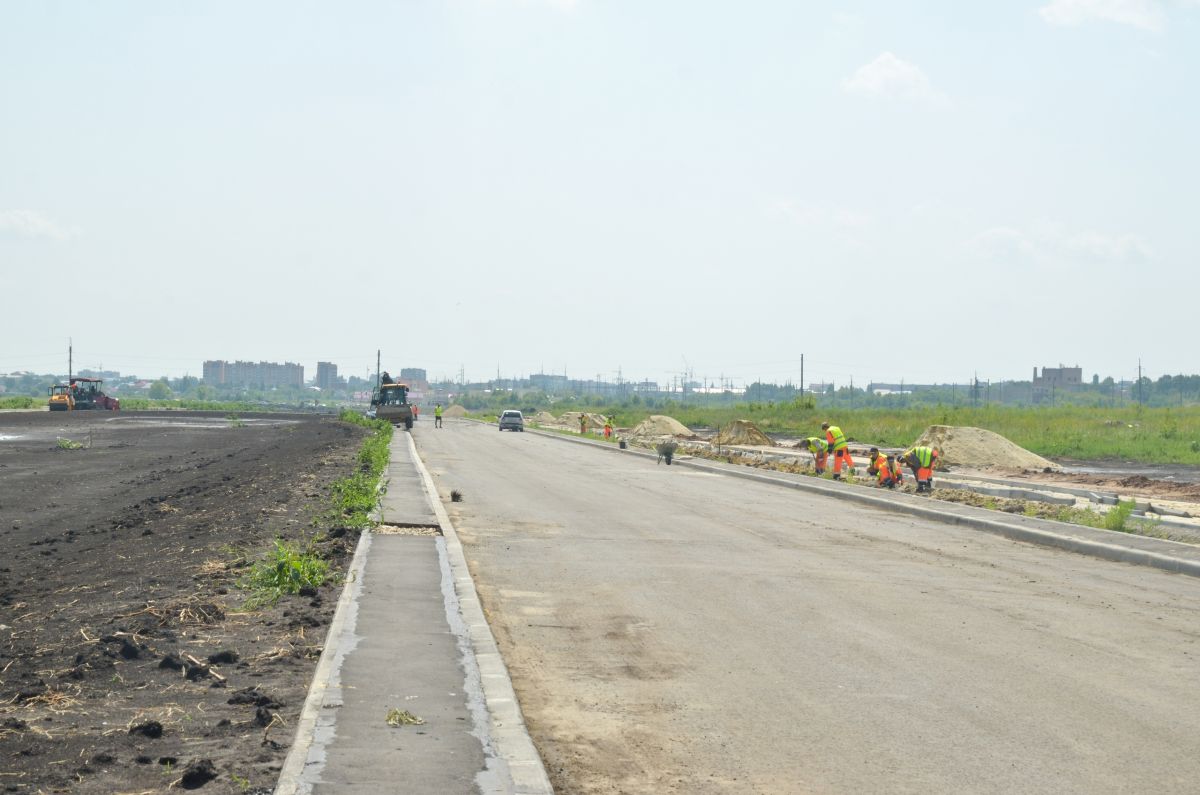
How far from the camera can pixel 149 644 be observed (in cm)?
900

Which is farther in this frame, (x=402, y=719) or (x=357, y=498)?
(x=357, y=498)

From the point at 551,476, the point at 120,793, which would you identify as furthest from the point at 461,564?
the point at 551,476

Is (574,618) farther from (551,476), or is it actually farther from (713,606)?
(551,476)

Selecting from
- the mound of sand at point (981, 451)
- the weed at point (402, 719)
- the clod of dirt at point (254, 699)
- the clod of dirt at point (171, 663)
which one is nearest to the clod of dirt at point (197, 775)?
the weed at point (402, 719)

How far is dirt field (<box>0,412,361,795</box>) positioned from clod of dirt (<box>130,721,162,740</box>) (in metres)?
0.01

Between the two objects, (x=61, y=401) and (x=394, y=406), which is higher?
(x=394, y=406)

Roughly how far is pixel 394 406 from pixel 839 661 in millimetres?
67627

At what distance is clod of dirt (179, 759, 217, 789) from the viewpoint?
5.56 m

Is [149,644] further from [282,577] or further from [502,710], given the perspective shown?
[502,710]

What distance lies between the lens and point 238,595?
11.5 meters

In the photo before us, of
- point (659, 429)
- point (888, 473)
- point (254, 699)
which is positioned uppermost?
point (888, 473)

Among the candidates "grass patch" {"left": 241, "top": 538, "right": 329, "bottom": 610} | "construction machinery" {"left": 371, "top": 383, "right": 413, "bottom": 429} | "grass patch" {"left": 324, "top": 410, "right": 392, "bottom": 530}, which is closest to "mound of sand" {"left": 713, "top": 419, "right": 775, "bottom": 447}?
"construction machinery" {"left": 371, "top": 383, "right": 413, "bottom": 429}

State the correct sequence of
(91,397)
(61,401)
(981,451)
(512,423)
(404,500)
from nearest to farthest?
(404,500) < (981,451) < (512,423) < (61,401) < (91,397)

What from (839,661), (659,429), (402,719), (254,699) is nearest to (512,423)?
(659,429)
